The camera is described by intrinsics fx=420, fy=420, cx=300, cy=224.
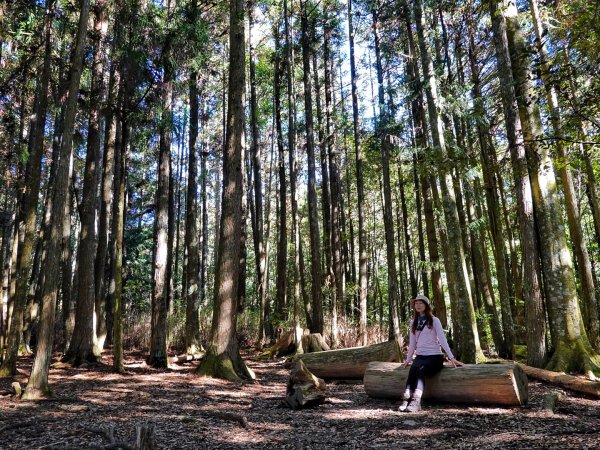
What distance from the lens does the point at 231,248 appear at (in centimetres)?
916

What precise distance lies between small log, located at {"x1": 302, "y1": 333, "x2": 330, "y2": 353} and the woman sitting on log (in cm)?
672

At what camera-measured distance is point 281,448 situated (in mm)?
4352

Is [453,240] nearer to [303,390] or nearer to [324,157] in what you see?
[303,390]

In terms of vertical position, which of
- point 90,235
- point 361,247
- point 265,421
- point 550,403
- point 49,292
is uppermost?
point 90,235

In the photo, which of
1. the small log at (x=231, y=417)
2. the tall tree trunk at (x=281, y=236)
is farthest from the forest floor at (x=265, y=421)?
the tall tree trunk at (x=281, y=236)

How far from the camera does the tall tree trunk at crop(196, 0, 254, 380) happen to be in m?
8.91

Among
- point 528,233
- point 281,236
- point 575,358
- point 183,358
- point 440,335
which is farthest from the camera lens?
point 281,236

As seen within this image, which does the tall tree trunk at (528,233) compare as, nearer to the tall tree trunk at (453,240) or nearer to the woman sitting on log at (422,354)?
the tall tree trunk at (453,240)

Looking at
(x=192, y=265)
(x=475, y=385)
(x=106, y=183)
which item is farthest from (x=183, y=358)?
(x=475, y=385)

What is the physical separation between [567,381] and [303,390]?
414 centimetres

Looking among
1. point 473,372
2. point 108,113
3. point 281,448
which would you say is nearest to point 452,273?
point 473,372

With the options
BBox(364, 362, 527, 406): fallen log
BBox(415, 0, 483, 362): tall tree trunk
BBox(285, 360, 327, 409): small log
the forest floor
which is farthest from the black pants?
BBox(415, 0, 483, 362): tall tree trunk

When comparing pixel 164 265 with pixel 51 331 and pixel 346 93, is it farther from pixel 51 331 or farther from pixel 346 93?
pixel 346 93

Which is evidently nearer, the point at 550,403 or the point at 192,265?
the point at 550,403
